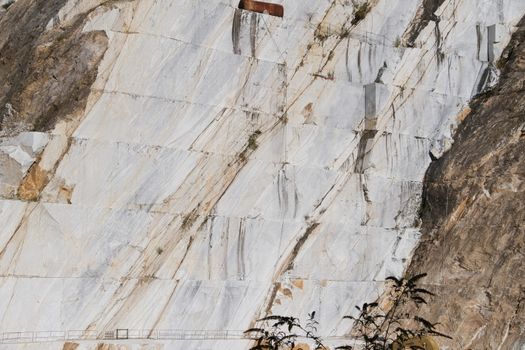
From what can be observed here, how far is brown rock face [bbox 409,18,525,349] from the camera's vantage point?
13.5 m

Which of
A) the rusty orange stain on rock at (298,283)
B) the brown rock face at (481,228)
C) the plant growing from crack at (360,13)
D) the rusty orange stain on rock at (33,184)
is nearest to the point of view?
the rusty orange stain on rock at (33,184)

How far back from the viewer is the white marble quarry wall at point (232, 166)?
12.2m

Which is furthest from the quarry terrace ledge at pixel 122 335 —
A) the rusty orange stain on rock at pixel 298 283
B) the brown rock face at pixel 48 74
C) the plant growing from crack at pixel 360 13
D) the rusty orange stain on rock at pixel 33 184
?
the plant growing from crack at pixel 360 13

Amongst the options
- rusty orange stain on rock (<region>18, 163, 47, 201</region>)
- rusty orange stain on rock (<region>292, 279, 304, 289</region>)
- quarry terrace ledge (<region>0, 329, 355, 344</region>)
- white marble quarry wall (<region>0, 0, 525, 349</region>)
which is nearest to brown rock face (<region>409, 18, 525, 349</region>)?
white marble quarry wall (<region>0, 0, 525, 349</region>)

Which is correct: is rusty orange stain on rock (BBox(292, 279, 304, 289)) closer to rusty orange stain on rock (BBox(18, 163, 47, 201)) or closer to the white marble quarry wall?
the white marble quarry wall

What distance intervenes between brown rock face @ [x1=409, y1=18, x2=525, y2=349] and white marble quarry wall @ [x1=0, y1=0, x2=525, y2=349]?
1.12ft

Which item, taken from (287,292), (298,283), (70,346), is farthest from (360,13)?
(70,346)

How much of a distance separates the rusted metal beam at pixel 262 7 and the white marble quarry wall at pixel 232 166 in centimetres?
9

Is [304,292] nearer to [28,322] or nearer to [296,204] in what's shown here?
Result: [296,204]

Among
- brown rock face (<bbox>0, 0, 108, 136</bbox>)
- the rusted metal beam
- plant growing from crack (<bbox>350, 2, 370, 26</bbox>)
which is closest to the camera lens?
brown rock face (<bbox>0, 0, 108, 136</bbox>)

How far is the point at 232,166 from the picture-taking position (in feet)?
44.0

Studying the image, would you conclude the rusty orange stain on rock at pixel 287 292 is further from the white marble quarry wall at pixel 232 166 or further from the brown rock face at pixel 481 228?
the brown rock face at pixel 481 228

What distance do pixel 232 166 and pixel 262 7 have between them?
2330mm

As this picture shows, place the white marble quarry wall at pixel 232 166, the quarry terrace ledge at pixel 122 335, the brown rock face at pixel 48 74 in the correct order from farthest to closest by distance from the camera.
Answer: the brown rock face at pixel 48 74 < the white marble quarry wall at pixel 232 166 < the quarry terrace ledge at pixel 122 335
